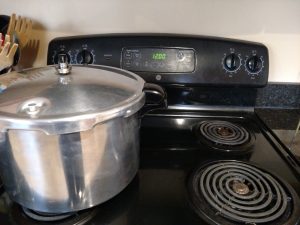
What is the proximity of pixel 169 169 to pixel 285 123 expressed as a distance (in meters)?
0.44

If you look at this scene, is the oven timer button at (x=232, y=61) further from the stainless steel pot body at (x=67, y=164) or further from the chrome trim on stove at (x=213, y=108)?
the stainless steel pot body at (x=67, y=164)

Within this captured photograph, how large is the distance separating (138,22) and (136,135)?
18.2 inches

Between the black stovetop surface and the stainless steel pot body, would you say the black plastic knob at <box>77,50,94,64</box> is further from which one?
the stainless steel pot body

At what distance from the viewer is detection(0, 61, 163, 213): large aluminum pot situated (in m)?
0.37

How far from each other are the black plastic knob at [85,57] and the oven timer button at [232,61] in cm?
37

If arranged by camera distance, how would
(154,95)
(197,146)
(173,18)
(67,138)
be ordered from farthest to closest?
1. (173,18)
2. (197,146)
3. (154,95)
4. (67,138)

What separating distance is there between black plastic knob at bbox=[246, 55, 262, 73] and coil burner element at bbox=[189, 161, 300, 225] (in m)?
0.29

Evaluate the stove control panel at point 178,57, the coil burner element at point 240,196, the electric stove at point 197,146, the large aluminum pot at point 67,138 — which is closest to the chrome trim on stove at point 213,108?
the electric stove at point 197,146

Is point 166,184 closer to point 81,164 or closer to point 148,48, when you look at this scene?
point 81,164

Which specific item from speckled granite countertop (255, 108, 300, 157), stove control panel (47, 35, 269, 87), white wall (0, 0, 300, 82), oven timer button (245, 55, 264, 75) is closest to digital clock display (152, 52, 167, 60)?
stove control panel (47, 35, 269, 87)

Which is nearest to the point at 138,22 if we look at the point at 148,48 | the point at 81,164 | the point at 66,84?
the point at 148,48

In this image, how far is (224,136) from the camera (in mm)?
717

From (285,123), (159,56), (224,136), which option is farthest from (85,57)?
(285,123)

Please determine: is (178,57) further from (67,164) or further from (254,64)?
(67,164)
